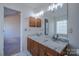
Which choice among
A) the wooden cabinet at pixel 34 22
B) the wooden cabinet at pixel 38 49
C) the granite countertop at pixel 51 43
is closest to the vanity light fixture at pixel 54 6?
the wooden cabinet at pixel 34 22

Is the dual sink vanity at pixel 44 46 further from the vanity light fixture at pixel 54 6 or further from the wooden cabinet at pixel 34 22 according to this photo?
the vanity light fixture at pixel 54 6

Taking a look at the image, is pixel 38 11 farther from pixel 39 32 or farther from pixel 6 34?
pixel 6 34

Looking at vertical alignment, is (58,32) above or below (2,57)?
above

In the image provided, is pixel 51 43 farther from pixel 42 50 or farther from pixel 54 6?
pixel 54 6

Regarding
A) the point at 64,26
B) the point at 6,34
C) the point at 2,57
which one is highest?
the point at 64,26

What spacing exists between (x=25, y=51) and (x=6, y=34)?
0.36 m

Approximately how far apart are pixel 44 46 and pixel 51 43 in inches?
4.3

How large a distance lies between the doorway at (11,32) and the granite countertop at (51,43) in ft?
0.80

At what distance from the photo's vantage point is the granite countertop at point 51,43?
1646mm

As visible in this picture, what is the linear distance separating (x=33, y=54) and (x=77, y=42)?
0.65 metres

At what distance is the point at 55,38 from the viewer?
5.54 ft

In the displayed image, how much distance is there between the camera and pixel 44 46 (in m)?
1.68

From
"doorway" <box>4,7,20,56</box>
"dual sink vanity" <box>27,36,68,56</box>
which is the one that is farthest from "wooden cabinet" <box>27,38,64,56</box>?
"doorway" <box>4,7,20,56</box>

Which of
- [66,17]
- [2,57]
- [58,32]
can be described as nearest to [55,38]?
[58,32]
